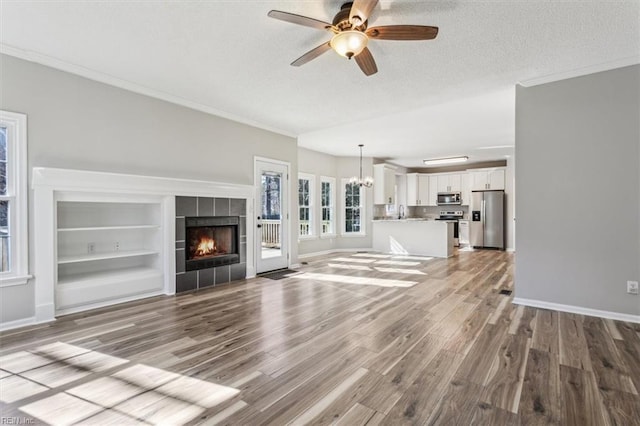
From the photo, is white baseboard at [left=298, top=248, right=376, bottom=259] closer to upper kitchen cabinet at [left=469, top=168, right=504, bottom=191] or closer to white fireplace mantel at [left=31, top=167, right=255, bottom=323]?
white fireplace mantel at [left=31, top=167, right=255, bottom=323]

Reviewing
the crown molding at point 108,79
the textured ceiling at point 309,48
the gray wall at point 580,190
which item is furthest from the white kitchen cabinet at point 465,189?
the crown molding at point 108,79

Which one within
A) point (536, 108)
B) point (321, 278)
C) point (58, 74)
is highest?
point (58, 74)

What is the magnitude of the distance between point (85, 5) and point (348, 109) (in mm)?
3405

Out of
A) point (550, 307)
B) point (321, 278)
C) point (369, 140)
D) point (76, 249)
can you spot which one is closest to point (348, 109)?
point (369, 140)

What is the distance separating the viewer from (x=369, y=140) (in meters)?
7.20

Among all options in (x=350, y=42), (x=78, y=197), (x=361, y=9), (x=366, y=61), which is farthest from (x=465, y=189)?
(x=78, y=197)

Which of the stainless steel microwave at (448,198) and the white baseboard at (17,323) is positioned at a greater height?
the stainless steel microwave at (448,198)

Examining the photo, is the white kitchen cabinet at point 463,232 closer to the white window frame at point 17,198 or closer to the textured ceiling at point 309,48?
the textured ceiling at point 309,48

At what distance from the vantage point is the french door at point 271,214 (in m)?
5.75

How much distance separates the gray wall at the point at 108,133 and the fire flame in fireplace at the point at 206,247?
1.00 metres

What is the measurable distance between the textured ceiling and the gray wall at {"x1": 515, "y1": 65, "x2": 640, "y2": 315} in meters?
0.34

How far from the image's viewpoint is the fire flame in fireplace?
191 inches

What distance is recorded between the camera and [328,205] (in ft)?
29.6

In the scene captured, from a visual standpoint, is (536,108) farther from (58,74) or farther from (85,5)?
(58,74)
